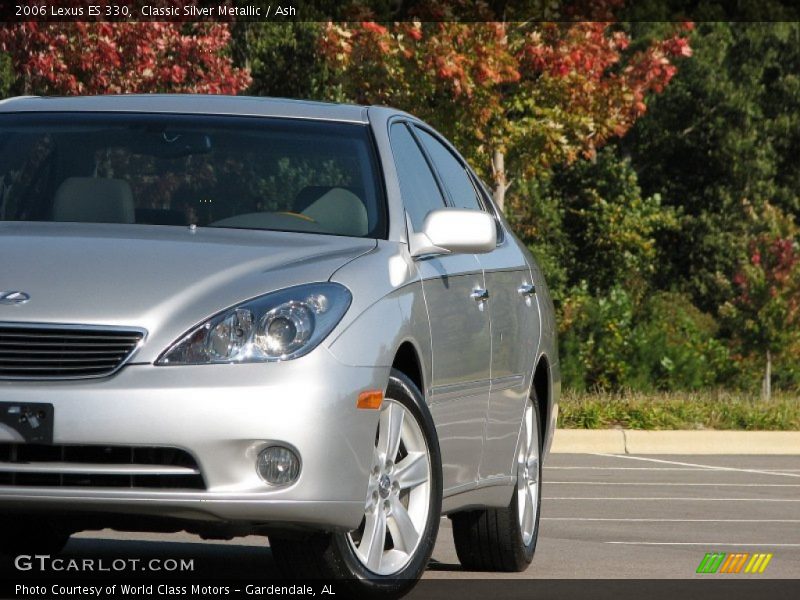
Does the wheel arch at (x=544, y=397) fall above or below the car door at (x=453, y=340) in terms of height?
below

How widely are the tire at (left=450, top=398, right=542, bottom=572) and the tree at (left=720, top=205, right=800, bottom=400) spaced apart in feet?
55.3

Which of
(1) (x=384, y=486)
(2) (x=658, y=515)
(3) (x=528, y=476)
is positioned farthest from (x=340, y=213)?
(2) (x=658, y=515)

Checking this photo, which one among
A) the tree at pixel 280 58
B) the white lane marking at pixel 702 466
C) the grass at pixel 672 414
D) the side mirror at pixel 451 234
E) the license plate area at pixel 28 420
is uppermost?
the side mirror at pixel 451 234

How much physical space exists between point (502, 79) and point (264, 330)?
14429 millimetres

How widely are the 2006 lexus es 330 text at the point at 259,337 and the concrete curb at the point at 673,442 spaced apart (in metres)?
8.16

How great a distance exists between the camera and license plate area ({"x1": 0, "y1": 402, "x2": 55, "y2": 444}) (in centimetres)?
544

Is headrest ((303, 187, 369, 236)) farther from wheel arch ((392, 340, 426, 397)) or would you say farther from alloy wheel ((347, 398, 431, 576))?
alloy wheel ((347, 398, 431, 576))

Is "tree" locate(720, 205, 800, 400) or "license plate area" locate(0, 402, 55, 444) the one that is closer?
"license plate area" locate(0, 402, 55, 444)

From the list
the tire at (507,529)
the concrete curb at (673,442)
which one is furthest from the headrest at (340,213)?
the concrete curb at (673,442)

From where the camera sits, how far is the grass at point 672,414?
16828 mm

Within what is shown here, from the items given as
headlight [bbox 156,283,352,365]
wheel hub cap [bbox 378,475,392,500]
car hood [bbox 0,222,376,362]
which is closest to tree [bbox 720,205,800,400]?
wheel hub cap [bbox 378,475,392,500]

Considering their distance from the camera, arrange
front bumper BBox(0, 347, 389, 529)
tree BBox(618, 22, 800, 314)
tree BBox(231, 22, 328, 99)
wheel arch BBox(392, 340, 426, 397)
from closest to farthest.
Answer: front bumper BBox(0, 347, 389, 529)
wheel arch BBox(392, 340, 426, 397)
tree BBox(231, 22, 328, 99)
tree BBox(618, 22, 800, 314)

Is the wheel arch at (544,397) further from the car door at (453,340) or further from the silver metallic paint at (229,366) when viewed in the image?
the silver metallic paint at (229,366)

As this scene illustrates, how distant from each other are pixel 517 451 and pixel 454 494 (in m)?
0.92
